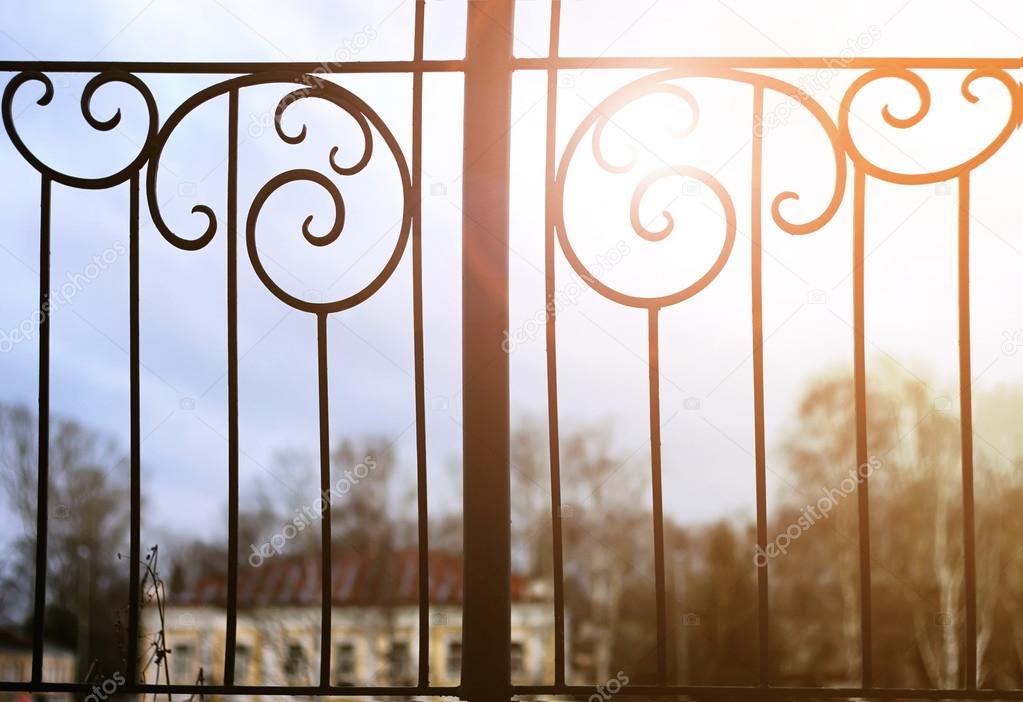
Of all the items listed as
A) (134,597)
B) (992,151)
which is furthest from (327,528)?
(992,151)

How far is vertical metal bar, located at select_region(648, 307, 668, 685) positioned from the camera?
5.08 feet

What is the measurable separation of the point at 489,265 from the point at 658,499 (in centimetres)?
49

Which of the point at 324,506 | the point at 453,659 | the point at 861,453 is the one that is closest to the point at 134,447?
the point at 324,506

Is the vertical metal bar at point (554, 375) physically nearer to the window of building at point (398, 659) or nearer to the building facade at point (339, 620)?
the window of building at point (398, 659)

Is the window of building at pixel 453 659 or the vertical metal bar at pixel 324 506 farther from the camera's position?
the window of building at pixel 453 659

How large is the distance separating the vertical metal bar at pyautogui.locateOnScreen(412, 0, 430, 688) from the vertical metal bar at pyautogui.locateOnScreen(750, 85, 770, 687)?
56 cm

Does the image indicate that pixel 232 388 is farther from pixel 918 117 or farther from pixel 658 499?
pixel 918 117

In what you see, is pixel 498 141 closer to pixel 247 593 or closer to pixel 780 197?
pixel 780 197

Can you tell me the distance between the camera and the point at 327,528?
1603mm

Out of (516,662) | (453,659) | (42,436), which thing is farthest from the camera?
(453,659)

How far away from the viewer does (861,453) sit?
5.16 feet

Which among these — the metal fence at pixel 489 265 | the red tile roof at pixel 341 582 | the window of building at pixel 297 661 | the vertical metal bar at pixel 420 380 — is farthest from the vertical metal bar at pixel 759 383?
the window of building at pixel 297 661

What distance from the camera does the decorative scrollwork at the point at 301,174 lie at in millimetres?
1615

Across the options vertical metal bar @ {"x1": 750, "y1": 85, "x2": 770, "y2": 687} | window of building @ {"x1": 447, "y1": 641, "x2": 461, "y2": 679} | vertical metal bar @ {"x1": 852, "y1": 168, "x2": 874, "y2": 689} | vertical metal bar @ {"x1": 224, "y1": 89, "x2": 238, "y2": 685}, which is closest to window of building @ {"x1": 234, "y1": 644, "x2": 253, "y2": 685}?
vertical metal bar @ {"x1": 224, "y1": 89, "x2": 238, "y2": 685}
